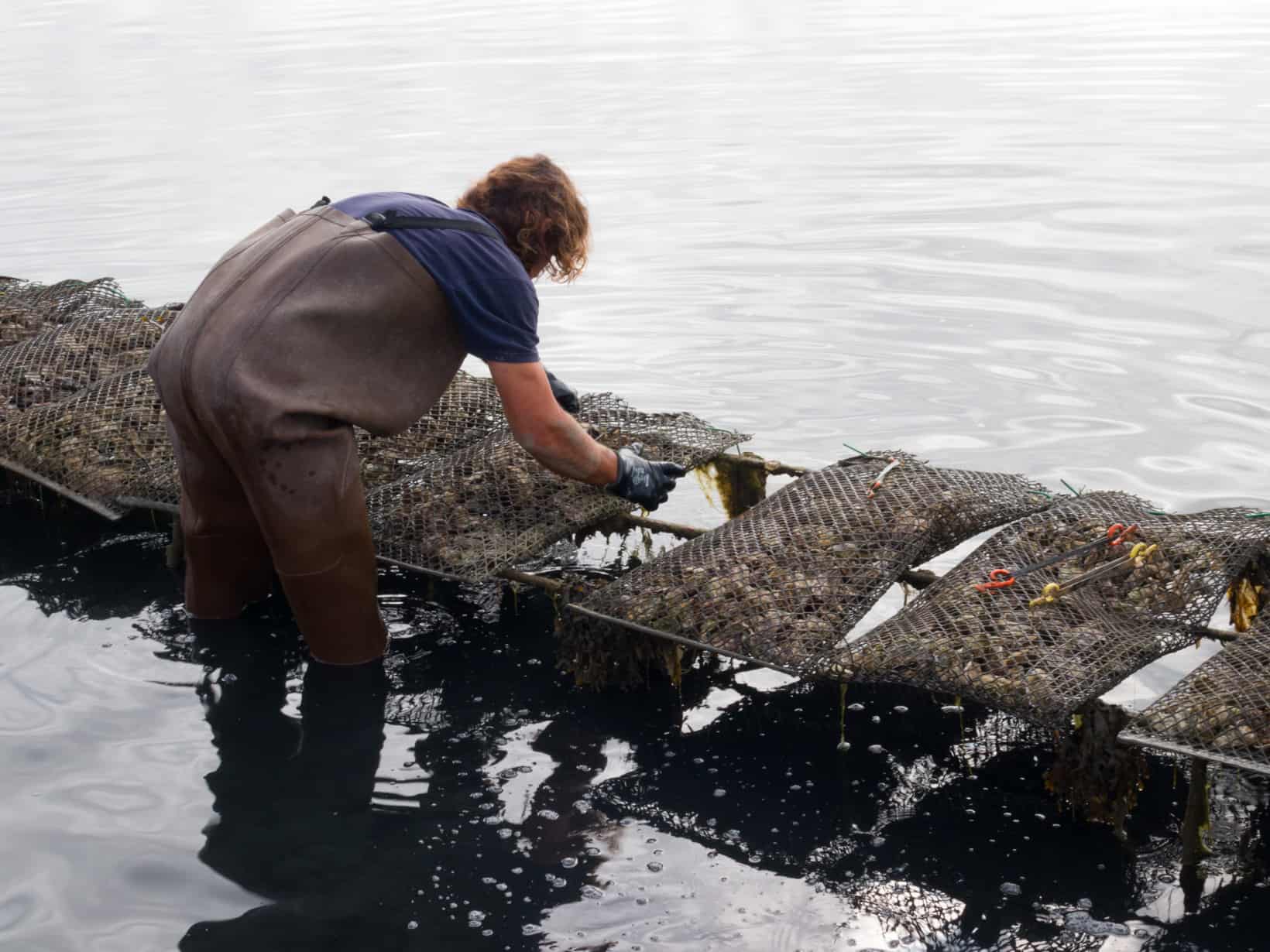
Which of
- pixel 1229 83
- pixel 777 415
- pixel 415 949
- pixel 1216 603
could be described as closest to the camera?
pixel 415 949

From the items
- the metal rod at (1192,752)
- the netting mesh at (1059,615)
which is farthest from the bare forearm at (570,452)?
the metal rod at (1192,752)

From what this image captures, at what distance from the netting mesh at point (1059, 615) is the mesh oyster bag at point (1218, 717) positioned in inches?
8.7

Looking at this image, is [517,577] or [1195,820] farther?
[517,577]

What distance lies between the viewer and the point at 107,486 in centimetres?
602

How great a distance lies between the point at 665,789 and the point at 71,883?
1829mm

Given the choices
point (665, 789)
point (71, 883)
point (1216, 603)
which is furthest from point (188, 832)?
point (1216, 603)

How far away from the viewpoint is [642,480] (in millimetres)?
4941

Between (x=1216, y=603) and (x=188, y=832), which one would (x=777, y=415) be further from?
(x=188, y=832)

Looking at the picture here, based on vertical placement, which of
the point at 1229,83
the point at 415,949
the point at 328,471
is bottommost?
the point at 415,949

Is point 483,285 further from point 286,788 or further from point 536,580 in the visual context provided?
point 286,788

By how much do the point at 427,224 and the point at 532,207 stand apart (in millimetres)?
354

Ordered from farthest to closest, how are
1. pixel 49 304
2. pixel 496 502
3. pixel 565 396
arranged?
1. pixel 49 304
2. pixel 496 502
3. pixel 565 396

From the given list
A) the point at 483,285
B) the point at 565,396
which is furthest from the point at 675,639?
the point at 483,285

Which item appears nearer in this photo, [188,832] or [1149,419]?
[188,832]
